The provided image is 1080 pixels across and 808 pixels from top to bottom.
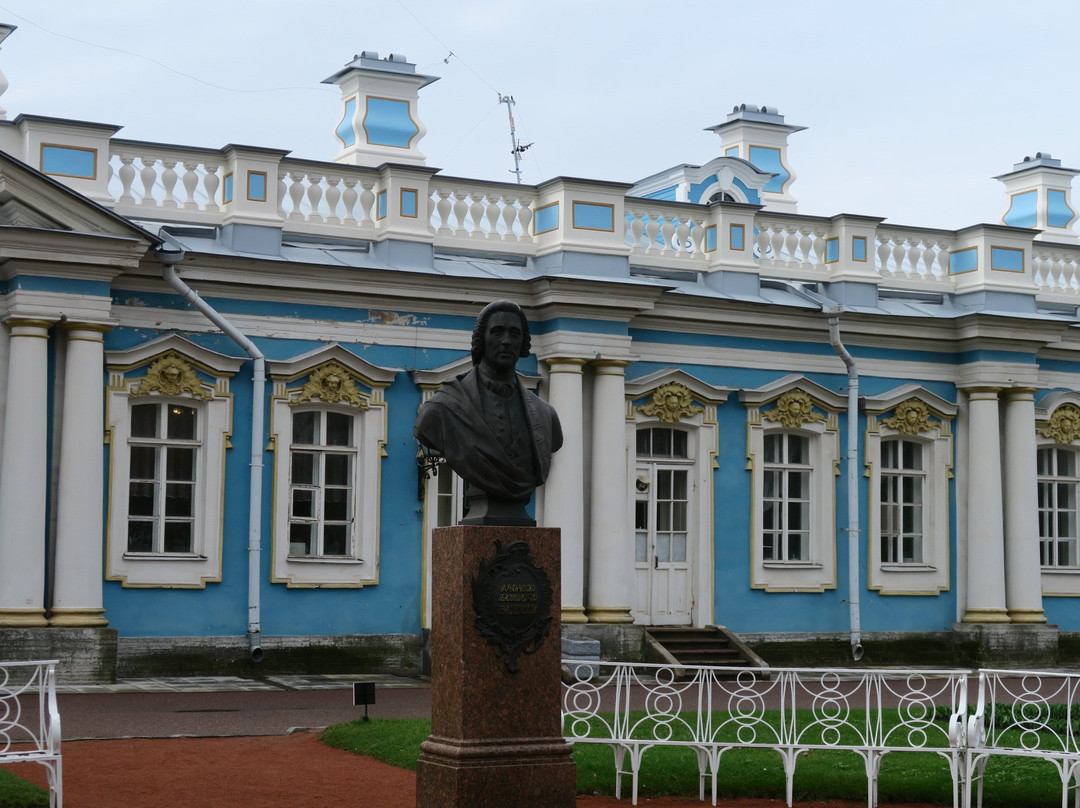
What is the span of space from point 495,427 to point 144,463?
779 cm

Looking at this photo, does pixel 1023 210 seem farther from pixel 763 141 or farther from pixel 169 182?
pixel 169 182

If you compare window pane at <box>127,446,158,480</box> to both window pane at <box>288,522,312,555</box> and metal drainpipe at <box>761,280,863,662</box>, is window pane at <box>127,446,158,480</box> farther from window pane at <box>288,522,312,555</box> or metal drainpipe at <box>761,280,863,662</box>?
metal drainpipe at <box>761,280,863,662</box>

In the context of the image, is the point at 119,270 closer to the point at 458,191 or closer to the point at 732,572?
the point at 458,191

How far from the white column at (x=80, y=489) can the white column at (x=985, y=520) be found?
941cm

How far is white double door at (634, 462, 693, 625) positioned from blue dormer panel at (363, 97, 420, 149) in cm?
465

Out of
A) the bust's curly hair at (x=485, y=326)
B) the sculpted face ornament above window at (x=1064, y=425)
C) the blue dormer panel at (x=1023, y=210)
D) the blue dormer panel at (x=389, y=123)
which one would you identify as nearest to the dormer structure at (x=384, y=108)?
the blue dormer panel at (x=389, y=123)

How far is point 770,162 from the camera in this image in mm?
22766

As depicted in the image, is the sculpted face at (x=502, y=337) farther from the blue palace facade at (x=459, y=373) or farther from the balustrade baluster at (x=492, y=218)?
the balustrade baluster at (x=492, y=218)

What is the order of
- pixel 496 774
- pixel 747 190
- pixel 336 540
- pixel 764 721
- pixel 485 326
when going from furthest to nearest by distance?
pixel 747 190 < pixel 336 540 < pixel 764 721 < pixel 485 326 < pixel 496 774

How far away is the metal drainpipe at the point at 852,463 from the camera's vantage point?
58.0ft

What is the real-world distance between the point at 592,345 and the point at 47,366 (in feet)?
17.0

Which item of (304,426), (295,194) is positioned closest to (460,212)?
(295,194)

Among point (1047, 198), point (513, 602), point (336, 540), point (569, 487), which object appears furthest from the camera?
point (1047, 198)

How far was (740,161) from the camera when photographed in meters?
21.5
